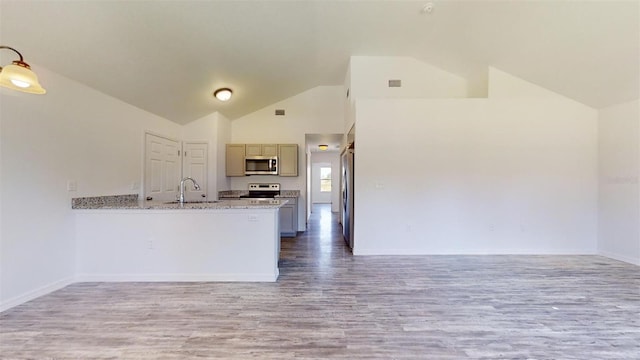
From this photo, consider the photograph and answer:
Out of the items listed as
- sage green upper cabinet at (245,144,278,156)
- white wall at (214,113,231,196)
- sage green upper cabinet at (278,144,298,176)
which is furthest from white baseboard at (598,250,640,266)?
white wall at (214,113,231,196)

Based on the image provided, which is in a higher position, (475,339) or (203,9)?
(203,9)

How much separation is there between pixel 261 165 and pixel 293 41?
2.84 m

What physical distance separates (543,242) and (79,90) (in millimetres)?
6663

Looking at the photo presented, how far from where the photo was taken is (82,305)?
2611 millimetres

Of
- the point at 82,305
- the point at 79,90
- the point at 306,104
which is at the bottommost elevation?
the point at 82,305

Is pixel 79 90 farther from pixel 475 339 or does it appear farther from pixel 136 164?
pixel 475 339

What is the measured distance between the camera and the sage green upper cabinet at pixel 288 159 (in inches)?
236

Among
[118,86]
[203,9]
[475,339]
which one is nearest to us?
[475,339]

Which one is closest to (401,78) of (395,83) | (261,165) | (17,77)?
(395,83)

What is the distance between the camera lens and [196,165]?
552 centimetres

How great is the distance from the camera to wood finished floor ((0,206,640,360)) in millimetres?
1944

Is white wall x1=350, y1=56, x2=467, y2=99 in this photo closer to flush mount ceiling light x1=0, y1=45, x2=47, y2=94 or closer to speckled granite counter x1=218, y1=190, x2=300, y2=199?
speckled granite counter x1=218, y1=190, x2=300, y2=199

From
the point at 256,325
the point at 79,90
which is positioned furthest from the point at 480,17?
the point at 79,90

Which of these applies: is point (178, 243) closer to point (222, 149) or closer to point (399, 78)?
point (222, 149)
